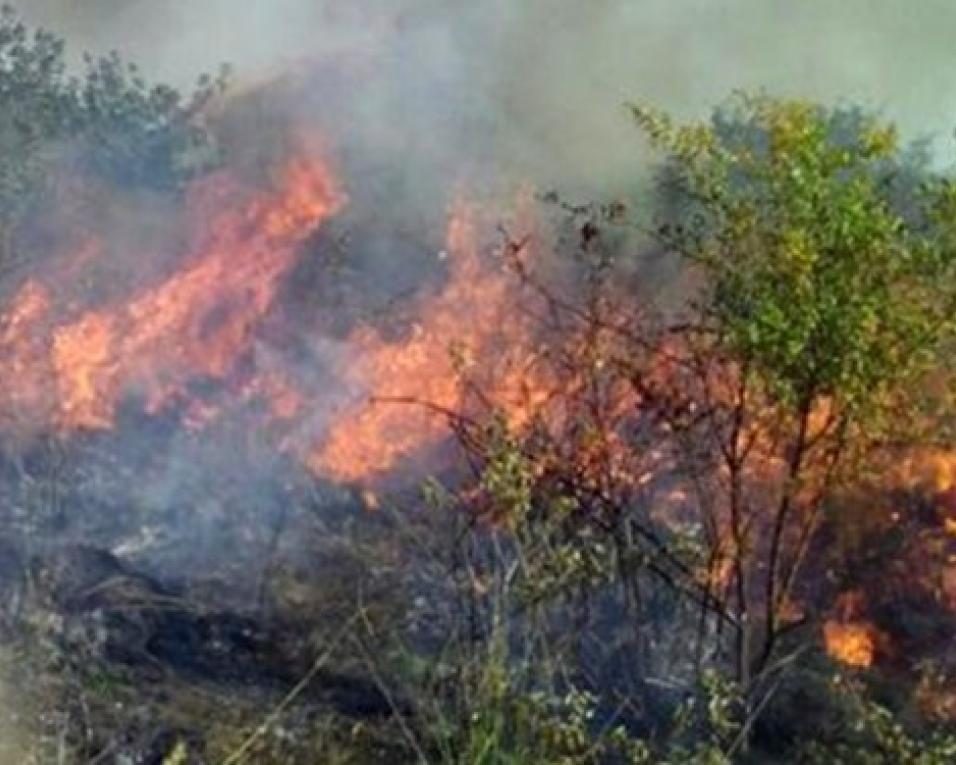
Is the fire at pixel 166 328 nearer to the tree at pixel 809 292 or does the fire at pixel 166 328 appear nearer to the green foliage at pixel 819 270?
the tree at pixel 809 292

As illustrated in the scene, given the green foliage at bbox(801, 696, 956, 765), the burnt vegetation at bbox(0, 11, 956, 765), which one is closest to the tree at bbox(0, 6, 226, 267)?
the burnt vegetation at bbox(0, 11, 956, 765)

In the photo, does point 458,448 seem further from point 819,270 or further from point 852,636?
point 819,270

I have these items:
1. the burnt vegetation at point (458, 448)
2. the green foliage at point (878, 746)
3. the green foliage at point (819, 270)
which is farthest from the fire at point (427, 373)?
the green foliage at point (819, 270)

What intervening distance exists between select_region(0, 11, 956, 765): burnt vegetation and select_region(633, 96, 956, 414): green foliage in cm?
3

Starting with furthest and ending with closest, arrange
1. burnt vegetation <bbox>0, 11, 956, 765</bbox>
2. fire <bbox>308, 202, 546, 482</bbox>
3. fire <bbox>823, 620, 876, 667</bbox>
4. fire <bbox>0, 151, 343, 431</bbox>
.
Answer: fire <bbox>0, 151, 343, 431</bbox> → fire <bbox>308, 202, 546, 482</bbox> → fire <bbox>823, 620, 876, 667</bbox> → burnt vegetation <bbox>0, 11, 956, 765</bbox>

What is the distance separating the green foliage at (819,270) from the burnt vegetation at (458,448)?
3 centimetres

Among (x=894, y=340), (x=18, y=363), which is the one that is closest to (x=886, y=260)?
(x=894, y=340)

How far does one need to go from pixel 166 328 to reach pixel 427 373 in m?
5.18

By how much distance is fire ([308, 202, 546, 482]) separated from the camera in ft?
75.2

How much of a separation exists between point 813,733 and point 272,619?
5.95 meters

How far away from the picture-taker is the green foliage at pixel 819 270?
12.0 meters

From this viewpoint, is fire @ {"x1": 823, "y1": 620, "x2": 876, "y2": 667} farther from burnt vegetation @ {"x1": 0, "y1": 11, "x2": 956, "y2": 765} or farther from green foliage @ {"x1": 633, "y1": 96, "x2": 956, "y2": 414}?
green foliage @ {"x1": 633, "y1": 96, "x2": 956, "y2": 414}

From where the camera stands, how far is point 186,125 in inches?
1217

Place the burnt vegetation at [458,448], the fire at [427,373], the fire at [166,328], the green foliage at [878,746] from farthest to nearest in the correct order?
the fire at [166,328], the fire at [427,373], the burnt vegetation at [458,448], the green foliage at [878,746]
